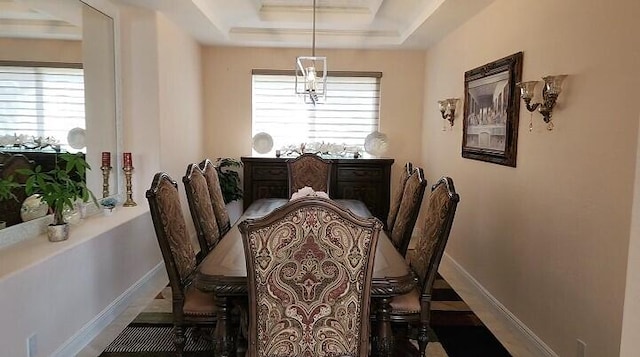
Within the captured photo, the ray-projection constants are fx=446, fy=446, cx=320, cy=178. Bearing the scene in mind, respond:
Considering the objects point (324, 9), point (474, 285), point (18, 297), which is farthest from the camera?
point (324, 9)

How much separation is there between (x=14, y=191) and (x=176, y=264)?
1.14m

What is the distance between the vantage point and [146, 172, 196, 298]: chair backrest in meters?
2.21

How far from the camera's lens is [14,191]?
260 cm

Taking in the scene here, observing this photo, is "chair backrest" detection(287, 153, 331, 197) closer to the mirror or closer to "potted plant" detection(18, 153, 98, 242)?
the mirror

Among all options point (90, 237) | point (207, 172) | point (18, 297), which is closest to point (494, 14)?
point (207, 172)

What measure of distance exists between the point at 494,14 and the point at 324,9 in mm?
1900

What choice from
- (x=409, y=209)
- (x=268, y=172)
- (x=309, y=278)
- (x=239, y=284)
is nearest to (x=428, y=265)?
(x=409, y=209)

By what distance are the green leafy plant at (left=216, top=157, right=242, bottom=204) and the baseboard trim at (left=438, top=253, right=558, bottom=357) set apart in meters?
2.69

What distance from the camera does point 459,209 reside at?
14.3ft

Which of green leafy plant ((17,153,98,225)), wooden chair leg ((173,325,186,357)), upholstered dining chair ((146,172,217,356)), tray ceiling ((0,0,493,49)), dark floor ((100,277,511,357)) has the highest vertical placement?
tray ceiling ((0,0,493,49))

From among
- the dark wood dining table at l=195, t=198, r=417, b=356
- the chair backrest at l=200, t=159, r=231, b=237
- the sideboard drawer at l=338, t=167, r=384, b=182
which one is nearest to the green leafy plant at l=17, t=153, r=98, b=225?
the chair backrest at l=200, t=159, r=231, b=237

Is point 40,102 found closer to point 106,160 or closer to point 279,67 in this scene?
point 106,160

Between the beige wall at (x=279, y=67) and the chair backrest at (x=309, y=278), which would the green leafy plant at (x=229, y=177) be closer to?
the beige wall at (x=279, y=67)

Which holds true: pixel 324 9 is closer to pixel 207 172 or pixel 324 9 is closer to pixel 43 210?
pixel 207 172
